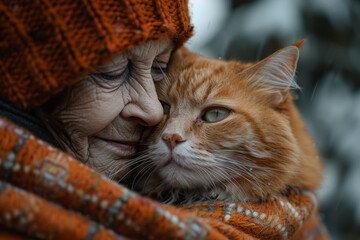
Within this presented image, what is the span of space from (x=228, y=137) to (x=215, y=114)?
6.5 inches

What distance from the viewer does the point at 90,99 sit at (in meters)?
1.26

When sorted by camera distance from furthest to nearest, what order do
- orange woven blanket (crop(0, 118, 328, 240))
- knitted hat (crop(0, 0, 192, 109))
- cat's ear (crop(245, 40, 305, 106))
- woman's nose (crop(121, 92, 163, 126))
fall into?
cat's ear (crop(245, 40, 305, 106)) → woman's nose (crop(121, 92, 163, 126)) → knitted hat (crop(0, 0, 192, 109)) → orange woven blanket (crop(0, 118, 328, 240))

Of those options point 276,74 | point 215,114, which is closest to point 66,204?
point 215,114

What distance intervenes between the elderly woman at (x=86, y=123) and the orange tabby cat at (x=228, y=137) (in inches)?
4.5

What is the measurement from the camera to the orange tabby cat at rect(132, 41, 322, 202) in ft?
4.62

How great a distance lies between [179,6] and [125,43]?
14.1 inches

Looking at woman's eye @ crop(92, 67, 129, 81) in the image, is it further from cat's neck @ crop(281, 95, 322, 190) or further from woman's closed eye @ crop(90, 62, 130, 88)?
cat's neck @ crop(281, 95, 322, 190)

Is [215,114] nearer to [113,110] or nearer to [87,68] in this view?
[113,110]

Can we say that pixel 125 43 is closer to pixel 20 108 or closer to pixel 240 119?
pixel 20 108

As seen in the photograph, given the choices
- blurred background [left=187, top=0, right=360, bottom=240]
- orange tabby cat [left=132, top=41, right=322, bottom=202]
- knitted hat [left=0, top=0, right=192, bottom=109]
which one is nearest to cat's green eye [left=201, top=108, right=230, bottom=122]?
orange tabby cat [left=132, top=41, right=322, bottom=202]

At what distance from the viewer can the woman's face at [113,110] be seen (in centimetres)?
125

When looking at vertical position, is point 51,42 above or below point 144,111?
above

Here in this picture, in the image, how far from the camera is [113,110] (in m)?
1.30

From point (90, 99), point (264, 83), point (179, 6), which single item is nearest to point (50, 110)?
point (90, 99)
